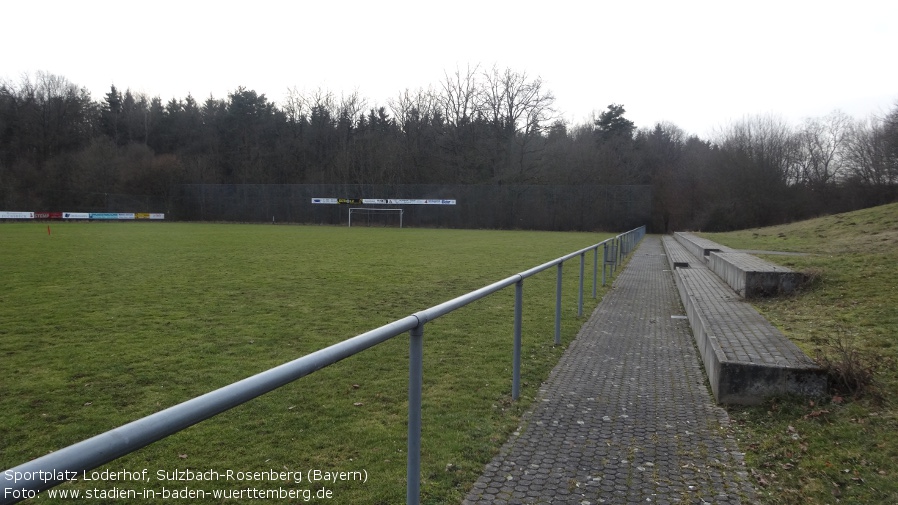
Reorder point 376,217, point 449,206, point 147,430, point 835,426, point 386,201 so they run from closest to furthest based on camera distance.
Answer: point 147,430 < point 835,426 < point 449,206 < point 376,217 < point 386,201

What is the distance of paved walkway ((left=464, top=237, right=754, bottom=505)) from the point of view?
3043mm

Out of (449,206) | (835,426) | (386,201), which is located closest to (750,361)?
(835,426)

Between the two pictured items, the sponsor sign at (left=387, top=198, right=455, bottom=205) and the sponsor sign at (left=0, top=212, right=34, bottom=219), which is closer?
the sponsor sign at (left=0, top=212, right=34, bottom=219)

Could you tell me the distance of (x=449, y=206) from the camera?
168ft

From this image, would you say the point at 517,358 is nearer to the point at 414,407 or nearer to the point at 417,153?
the point at 414,407

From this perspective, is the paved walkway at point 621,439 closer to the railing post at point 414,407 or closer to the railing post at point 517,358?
the railing post at point 517,358

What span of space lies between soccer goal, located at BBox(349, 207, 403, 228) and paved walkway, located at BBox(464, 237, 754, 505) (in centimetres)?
4510

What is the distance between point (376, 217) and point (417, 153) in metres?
9.98

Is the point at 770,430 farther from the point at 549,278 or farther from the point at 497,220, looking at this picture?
the point at 497,220

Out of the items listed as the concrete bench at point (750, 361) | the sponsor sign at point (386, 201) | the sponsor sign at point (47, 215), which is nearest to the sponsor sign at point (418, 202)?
the sponsor sign at point (386, 201)

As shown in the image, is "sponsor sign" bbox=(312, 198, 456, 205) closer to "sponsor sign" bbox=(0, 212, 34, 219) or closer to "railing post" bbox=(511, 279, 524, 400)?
"sponsor sign" bbox=(0, 212, 34, 219)

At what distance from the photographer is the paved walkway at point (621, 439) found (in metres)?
3.04

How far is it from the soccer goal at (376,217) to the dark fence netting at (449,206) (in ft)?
3.06

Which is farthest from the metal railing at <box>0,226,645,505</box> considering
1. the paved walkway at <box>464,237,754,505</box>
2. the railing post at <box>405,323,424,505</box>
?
A: the paved walkway at <box>464,237,754,505</box>
